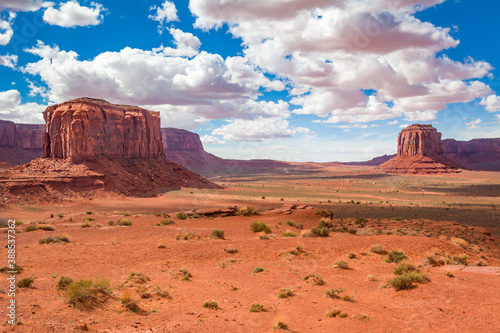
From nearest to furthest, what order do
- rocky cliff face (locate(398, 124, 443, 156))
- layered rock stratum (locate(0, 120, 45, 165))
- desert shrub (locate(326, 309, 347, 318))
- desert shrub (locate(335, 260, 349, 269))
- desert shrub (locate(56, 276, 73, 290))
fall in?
desert shrub (locate(326, 309, 347, 318)) → desert shrub (locate(56, 276, 73, 290)) → desert shrub (locate(335, 260, 349, 269)) → layered rock stratum (locate(0, 120, 45, 165)) → rocky cliff face (locate(398, 124, 443, 156))

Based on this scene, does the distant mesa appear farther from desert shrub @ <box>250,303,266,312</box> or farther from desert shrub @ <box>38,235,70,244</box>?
desert shrub @ <box>250,303,266,312</box>

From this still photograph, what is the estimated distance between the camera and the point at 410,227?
2869 centimetres

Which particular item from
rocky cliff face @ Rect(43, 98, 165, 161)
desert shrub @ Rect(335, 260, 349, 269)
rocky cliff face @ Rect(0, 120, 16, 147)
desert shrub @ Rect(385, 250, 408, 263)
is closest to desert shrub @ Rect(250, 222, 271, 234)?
desert shrub @ Rect(335, 260, 349, 269)

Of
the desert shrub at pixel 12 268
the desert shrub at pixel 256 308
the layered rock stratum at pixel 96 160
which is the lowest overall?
the desert shrub at pixel 256 308

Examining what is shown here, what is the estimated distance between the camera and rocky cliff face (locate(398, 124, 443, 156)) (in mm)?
159750

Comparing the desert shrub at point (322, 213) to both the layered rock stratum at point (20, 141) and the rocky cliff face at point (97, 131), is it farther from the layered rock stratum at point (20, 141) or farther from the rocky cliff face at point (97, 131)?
the layered rock stratum at point (20, 141)

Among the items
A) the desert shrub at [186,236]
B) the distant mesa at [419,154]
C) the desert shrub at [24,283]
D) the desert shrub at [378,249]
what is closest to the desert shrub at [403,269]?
the desert shrub at [378,249]

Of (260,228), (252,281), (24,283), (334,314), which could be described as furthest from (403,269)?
(24,283)

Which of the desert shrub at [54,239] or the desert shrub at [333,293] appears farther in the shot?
the desert shrub at [54,239]

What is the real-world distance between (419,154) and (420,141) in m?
6.42

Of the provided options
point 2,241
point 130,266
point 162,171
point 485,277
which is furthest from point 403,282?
point 162,171

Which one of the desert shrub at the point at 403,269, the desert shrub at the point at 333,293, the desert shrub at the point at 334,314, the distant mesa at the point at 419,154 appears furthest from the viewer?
the distant mesa at the point at 419,154

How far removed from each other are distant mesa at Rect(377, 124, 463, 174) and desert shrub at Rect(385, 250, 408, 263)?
136m

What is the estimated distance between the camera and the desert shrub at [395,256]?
17500 mm
